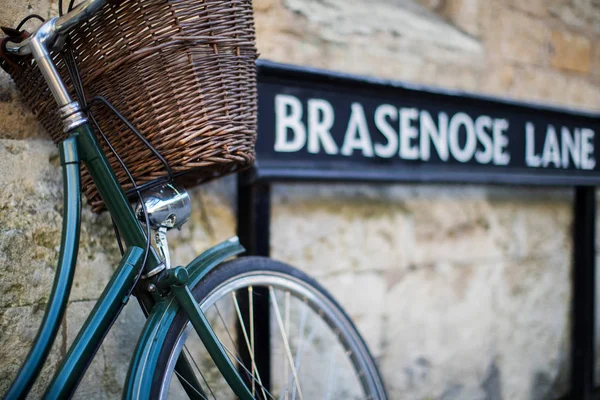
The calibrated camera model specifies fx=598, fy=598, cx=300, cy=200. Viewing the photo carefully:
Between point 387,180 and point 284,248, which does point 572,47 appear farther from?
point 284,248

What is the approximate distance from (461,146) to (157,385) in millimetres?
1442

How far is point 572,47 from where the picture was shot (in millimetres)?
2912

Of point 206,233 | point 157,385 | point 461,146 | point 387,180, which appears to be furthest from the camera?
point 461,146

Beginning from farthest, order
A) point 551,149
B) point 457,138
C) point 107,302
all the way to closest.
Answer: point 551,149 → point 457,138 → point 107,302

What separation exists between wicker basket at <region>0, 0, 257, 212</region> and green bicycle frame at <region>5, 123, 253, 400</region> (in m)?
0.08

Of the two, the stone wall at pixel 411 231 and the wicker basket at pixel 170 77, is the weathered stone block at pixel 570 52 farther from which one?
the wicker basket at pixel 170 77

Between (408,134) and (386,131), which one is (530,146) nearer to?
(408,134)

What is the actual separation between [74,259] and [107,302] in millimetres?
96

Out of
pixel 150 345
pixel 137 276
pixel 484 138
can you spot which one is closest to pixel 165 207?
pixel 137 276

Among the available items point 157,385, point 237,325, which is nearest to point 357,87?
point 237,325

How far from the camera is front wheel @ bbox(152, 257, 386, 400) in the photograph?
1.22 m

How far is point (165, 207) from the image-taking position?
3.87 feet

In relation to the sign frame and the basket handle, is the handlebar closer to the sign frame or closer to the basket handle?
the basket handle

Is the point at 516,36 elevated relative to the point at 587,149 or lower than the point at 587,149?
elevated
